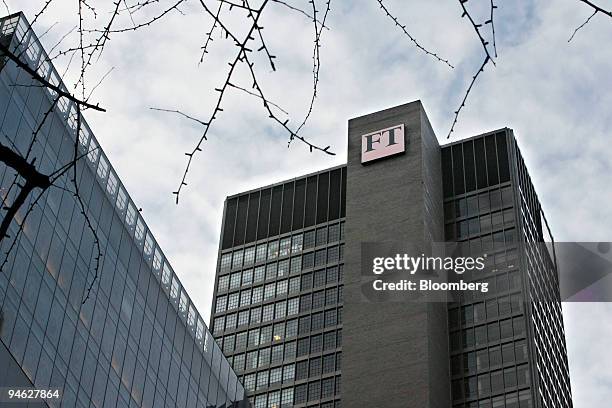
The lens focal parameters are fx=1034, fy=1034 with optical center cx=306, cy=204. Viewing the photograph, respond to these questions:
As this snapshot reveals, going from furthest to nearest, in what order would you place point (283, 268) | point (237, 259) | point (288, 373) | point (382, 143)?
point (237, 259) < point (283, 268) < point (382, 143) < point (288, 373)

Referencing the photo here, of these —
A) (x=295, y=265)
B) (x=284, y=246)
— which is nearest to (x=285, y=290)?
(x=295, y=265)

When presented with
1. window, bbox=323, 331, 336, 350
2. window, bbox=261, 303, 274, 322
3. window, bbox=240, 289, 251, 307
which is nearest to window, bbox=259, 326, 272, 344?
window, bbox=261, 303, 274, 322

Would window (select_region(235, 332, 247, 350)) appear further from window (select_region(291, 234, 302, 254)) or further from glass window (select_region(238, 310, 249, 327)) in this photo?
window (select_region(291, 234, 302, 254))

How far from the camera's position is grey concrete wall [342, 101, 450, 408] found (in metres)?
90.0

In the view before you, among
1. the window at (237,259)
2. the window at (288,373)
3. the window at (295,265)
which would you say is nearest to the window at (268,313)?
the window at (295,265)

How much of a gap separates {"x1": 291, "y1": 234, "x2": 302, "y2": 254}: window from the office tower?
0.13 meters

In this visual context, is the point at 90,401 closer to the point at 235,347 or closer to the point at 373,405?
the point at 373,405

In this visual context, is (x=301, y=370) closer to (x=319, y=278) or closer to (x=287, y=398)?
(x=287, y=398)

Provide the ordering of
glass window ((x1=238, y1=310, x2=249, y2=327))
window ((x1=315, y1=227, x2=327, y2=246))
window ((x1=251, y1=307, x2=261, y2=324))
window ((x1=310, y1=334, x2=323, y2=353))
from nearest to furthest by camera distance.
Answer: window ((x1=310, y1=334, x2=323, y2=353)) → window ((x1=251, y1=307, x2=261, y2=324)) → glass window ((x1=238, y1=310, x2=249, y2=327)) → window ((x1=315, y1=227, x2=327, y2=246))

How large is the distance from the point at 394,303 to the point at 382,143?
69.0ft

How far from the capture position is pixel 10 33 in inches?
1535

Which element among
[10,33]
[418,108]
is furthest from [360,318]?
[10,33]

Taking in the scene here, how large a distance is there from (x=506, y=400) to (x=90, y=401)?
58.0 meters

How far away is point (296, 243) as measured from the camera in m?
116
